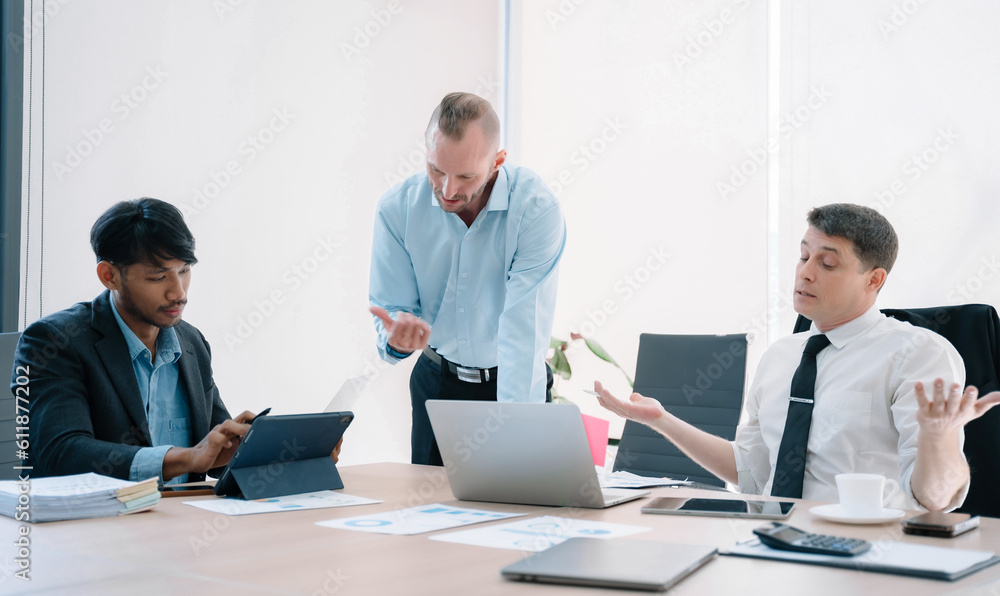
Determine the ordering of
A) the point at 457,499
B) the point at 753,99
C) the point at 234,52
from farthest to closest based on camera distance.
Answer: the point at 753,99 → the point at 234,52 → the point at 457,499

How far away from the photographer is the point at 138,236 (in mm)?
1994

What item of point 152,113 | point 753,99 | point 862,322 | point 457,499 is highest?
point 753,99

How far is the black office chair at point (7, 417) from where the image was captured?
6.32 ft

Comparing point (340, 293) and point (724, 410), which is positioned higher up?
point (340, 293)

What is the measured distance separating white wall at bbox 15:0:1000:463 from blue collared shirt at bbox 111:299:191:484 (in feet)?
3.36

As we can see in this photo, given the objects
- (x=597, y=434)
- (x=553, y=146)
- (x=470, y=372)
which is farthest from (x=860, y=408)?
(x=553, y=146)

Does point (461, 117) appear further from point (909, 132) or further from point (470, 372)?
point (909, 132)

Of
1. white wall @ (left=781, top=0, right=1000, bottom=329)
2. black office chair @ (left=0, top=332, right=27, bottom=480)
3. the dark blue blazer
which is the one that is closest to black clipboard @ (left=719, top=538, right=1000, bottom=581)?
the dark blue blazer

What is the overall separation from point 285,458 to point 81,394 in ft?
1.72

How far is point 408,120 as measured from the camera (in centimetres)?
425

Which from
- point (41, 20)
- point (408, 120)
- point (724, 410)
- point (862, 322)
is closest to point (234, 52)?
point (41, 20)

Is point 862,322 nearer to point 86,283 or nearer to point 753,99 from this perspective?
point 753,99

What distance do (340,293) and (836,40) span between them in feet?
8.03

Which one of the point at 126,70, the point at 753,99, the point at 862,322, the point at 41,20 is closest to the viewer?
the point at 862,322
